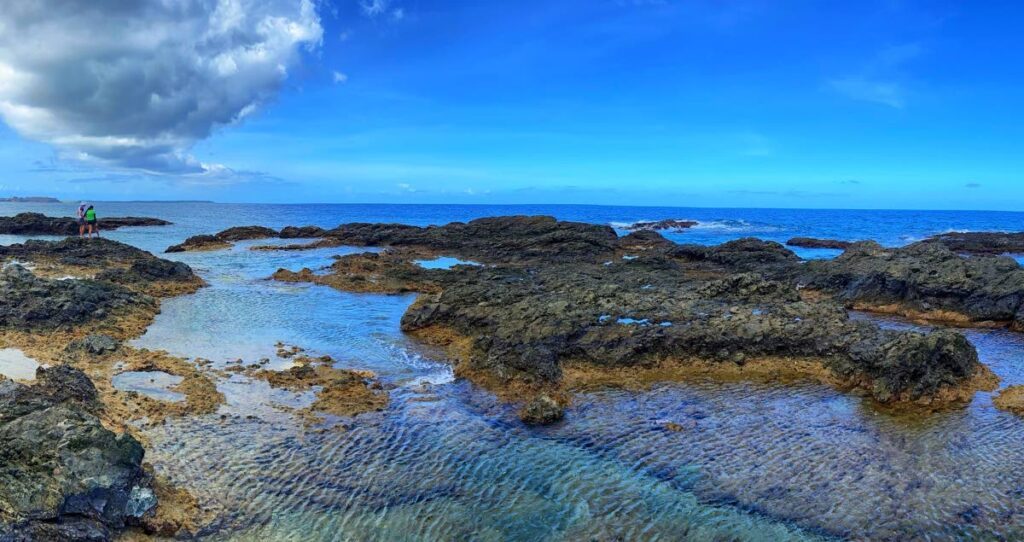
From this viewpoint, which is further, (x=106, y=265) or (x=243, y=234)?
(x=243, y=234)

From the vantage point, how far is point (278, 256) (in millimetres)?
40969

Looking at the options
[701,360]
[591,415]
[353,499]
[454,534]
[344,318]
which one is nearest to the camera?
[454,534]

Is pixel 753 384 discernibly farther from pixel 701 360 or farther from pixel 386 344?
pixel 386 344

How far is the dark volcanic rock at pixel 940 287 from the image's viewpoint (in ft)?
66.4

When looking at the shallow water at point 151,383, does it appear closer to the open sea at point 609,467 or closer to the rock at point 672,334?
the open sea at point 609,467

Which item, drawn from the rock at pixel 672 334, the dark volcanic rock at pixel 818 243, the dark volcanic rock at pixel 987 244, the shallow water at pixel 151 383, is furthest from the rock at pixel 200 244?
the dark volcanic rock at pixel 987 244

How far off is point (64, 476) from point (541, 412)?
713cm

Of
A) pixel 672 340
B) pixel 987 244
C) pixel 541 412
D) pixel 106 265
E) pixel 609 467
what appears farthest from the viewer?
pixel 987 244

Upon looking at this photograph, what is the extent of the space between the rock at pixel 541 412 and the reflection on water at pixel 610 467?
0.83ft

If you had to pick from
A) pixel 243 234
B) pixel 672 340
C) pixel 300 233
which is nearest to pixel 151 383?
pixel 672 340

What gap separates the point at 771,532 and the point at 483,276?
19348 mm

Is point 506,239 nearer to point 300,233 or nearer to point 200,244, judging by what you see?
point 200,244

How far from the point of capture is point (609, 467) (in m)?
9.66

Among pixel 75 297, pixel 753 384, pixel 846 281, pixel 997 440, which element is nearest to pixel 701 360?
pixel 753 384
